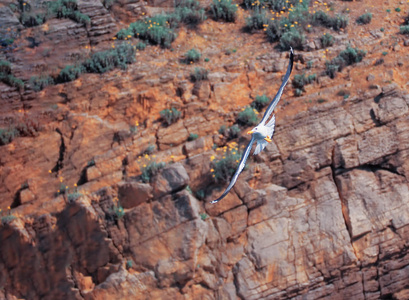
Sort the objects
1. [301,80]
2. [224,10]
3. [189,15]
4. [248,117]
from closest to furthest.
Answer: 1. [248,117]
2. [301,80]
3. [189,15]
4. [224,10]

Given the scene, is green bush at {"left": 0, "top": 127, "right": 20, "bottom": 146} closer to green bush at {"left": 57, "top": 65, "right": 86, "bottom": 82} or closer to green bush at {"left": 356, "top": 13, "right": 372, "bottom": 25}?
green bush at {"left": 57, "top": 65, "right": 86, "bottom": 82}

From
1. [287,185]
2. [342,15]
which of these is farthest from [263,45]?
[287,185]

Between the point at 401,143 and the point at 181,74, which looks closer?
the point at 401,143

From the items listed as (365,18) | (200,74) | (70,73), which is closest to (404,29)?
(365,18)

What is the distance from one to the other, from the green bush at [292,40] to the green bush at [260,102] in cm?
188

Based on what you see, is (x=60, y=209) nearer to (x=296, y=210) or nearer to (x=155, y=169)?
(x=155, y=169)

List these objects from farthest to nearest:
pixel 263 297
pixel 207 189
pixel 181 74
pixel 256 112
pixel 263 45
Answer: pixel 263 45, pixel 181 74, pixel 256 112, pixel 207 189, pixel 263 297

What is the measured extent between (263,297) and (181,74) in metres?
5.27

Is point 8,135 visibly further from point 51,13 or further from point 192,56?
point 192,56

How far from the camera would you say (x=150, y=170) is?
11859 mm

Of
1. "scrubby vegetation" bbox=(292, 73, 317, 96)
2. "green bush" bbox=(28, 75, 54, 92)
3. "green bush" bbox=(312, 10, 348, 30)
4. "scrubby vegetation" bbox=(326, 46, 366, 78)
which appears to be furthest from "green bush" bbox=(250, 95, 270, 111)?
"green bush" bbox=(28, 75, 54, 92)

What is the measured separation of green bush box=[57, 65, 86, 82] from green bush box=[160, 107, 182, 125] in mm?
2384

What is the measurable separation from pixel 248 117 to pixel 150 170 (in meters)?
2.35

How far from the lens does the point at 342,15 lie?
15.1 meters
